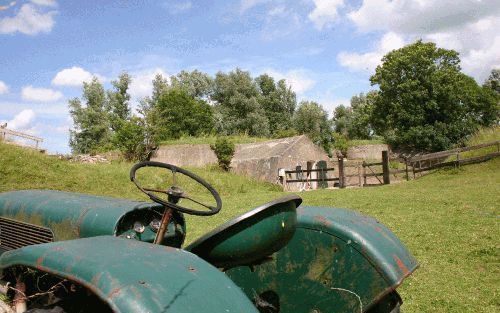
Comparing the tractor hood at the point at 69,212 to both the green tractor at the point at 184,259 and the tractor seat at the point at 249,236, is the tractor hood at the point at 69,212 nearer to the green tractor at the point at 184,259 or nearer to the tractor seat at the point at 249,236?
the green tractor at the point at 184,259

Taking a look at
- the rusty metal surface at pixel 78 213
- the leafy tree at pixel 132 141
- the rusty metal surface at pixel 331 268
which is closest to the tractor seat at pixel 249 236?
the rusty metal surface at pixel 331 268

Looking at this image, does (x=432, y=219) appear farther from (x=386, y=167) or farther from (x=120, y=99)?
(x=120, y=99)

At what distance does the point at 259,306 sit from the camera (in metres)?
3.25

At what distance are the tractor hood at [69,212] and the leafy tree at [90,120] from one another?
54086 millimetres

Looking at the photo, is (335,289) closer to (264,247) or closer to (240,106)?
(264,247)

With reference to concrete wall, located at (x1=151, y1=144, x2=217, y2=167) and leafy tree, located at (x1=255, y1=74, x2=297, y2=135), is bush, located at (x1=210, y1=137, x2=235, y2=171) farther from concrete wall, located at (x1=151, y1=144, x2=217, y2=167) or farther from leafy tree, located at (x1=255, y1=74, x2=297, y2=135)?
leafy tree, located at (x1=255, y1=74, x2=297, y2=135)

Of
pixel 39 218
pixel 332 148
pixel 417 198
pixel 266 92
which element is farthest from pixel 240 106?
pixel 39 218

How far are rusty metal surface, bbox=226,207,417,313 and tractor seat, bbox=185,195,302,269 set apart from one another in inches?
23.8

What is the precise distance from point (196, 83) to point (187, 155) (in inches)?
1325

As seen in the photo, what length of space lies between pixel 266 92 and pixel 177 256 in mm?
58193

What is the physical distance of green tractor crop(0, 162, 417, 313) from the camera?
6.14 ft

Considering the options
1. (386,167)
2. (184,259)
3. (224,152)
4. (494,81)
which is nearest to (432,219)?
(184,259)

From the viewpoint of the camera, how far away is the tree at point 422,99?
3947 centimetres

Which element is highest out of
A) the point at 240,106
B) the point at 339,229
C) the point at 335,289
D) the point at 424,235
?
the point at 240,106
